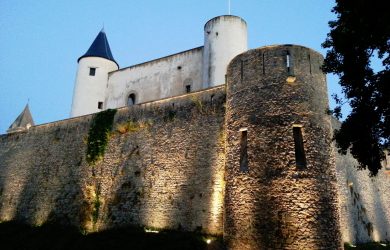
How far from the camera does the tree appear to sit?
851cm

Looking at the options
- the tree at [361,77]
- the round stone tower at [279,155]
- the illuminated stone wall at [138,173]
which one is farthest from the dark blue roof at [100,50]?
the tree at [361,77]

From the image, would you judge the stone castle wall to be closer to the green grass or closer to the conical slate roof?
the green grass

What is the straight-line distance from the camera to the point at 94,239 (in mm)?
14852

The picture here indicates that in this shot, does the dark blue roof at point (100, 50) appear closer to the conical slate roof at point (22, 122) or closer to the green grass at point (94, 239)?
the conical slate roof at point (22, 122)

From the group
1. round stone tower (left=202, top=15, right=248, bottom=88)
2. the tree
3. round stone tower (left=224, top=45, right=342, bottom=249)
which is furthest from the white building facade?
the tree

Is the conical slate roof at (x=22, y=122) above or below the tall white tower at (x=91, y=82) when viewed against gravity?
below

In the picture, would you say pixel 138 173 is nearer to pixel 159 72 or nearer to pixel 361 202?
pixel 159 72

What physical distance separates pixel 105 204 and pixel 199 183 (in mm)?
5314

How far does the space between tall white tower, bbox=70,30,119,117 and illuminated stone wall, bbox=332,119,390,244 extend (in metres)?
18.4

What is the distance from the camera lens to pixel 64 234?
16547mm

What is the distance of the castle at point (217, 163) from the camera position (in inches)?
429

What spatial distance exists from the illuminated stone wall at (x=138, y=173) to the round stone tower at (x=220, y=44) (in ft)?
21.6

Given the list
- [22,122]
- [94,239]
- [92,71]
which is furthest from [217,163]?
[22,122]

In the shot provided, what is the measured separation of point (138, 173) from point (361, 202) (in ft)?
43.3
